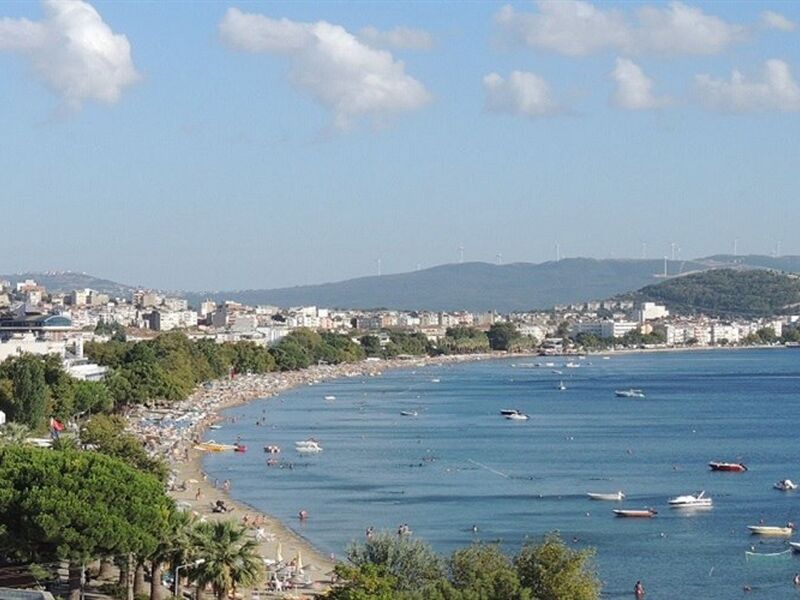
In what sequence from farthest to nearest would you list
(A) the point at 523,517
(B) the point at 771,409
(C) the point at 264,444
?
(B) the point at 771,409
(C) the point at 264,444
(A) the point at 523,517

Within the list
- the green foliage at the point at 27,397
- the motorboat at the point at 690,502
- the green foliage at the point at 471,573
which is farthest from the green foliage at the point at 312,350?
the green foliage at the point at 471,573

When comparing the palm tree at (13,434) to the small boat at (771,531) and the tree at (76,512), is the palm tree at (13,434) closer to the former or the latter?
the tree at (76,512)

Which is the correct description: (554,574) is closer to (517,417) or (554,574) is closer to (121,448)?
(121,448)

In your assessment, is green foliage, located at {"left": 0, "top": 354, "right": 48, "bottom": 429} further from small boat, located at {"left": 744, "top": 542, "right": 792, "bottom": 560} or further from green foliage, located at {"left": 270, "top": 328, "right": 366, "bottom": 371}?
green foliage, located at {"left": 270, "top": 328, "right": 366, "bottom": 371}

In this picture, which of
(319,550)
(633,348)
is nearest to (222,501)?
(319,550)

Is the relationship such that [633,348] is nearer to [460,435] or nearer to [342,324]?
[342,324]

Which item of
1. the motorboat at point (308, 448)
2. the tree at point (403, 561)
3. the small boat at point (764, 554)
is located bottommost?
the small boat at point (764, 554)

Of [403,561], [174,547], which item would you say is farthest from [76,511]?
[403,561]
